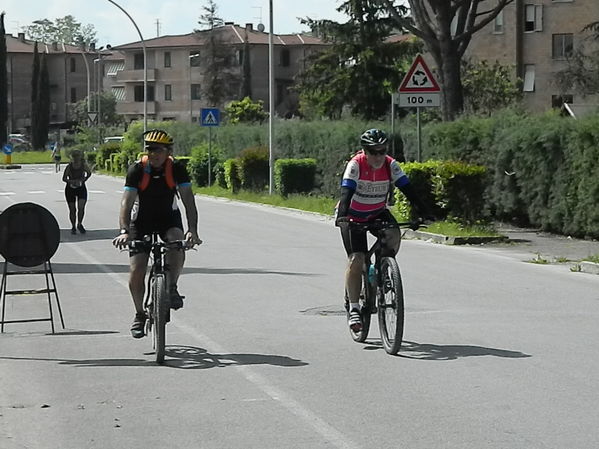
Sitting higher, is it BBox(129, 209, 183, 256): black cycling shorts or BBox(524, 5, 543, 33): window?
BBox(524, 5, 543, 33): window

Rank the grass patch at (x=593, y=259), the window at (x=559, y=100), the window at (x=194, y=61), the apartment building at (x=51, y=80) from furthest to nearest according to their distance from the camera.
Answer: the apartment building at (x=51, y=80)
the window at (x=194, y=61)
the window at (x=559, y=100)
the grass patch at (x=593, y=259)

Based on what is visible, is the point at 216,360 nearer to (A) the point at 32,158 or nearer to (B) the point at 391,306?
(B) the point at 391,306

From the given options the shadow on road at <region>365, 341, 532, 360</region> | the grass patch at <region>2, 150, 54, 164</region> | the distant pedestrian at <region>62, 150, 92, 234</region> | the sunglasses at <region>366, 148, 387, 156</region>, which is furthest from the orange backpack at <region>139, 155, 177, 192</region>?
the grass patch at <region>2, 150, 54, 164</region>

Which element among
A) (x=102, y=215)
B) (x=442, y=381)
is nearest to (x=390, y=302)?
(x=442, y=381)

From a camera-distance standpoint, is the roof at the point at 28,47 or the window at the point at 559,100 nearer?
the window at the point at 559,100

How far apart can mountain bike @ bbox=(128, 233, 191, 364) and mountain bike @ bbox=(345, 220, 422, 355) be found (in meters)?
1.53

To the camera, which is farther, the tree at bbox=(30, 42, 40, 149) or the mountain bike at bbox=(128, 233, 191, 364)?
the tree at bbox=(30, 42, 40, 149)

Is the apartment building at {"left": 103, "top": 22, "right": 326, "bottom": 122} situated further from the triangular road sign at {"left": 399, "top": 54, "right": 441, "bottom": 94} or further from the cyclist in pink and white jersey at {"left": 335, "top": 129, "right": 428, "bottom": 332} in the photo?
the cyclist in pink and white jersey at {"left": 335, "top": 129, "right": 428, "bottom": 332}

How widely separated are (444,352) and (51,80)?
146m

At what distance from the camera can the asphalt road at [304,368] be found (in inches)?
300

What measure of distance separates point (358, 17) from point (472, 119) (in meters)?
34.9

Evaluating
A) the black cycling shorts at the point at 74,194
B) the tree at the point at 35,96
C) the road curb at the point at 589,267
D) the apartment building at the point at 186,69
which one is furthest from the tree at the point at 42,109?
the road curb at the point at 589,267

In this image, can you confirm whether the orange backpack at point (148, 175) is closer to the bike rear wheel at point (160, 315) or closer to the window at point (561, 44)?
the bike rear wheel at point (160, 315)

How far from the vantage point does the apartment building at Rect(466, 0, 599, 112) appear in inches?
2744
